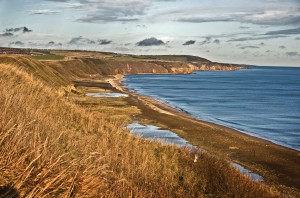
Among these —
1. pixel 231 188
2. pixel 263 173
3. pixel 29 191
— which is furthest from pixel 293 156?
pixel 29 191

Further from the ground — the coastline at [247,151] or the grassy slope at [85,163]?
the grassy slope at [85,163]

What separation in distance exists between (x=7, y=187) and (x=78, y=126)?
1123 centimetres

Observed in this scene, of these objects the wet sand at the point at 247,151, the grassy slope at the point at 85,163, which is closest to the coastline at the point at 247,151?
the wet sand at the point at 247,151

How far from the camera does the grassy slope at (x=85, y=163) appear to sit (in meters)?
5.18

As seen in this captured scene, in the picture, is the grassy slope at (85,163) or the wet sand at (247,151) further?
the wet sand at (247,151)

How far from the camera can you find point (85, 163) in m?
7.05

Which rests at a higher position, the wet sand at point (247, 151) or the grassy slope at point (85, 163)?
the grassy slope at point (85, 163)

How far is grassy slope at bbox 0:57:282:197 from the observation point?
5.18 m

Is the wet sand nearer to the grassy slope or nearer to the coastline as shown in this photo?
the coastline

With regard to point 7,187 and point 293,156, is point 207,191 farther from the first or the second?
point 293,156

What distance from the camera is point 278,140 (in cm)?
3644

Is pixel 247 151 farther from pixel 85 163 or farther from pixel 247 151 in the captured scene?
pixel 85 163

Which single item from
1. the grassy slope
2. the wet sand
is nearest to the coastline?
the wet sand

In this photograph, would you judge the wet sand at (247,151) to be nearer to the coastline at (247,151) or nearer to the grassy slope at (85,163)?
the coastline at (247,151)
